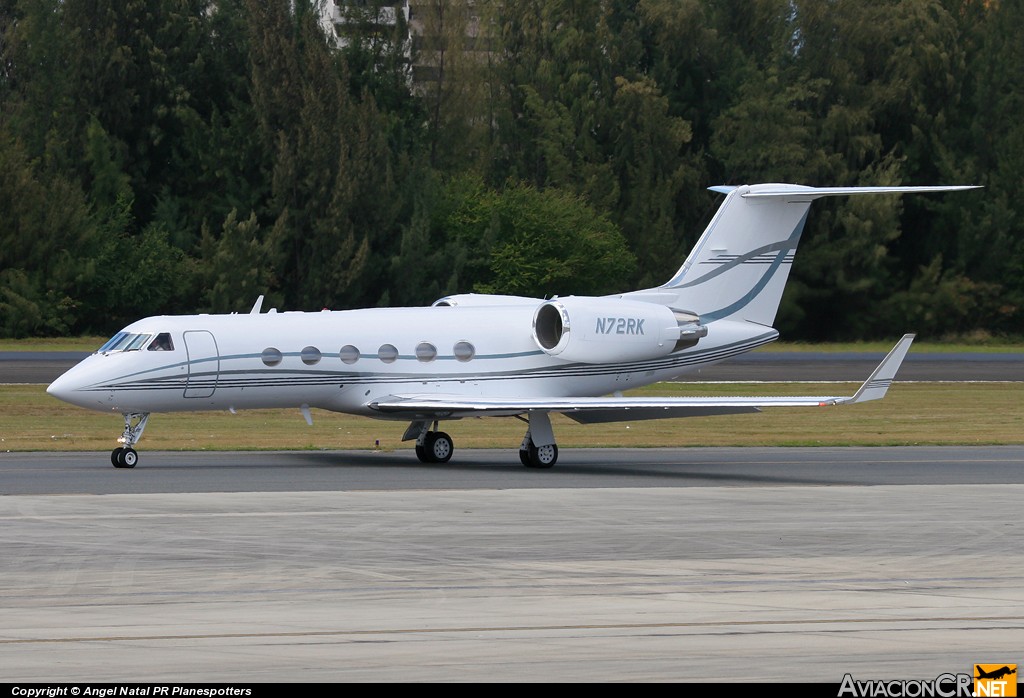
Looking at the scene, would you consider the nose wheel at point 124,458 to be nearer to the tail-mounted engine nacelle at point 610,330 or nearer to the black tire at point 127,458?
the black tire at point 127,458

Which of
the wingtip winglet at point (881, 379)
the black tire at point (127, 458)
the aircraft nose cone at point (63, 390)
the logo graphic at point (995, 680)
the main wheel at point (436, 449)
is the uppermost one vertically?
the logo graphic at point (995, 680)

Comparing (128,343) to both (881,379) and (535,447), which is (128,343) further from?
(881,379)

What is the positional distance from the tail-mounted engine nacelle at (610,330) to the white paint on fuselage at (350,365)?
229mm

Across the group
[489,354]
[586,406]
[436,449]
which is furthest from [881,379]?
[436,449]

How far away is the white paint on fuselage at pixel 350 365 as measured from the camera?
24.4 m

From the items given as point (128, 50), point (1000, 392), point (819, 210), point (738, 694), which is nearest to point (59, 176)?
point (128, 50)

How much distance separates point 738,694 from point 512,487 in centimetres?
1354

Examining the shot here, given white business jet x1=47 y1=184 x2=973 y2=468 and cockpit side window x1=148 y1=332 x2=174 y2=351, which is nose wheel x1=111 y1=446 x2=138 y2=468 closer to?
white business jet x1=47 y1=184 x2=973 y2=468

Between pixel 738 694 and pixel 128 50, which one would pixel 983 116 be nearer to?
pixel 128 50

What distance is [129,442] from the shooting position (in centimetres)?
2431

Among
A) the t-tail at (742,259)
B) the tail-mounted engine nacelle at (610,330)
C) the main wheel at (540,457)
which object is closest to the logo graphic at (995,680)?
the main wheel at (540,457)

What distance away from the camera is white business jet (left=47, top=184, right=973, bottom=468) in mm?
24516

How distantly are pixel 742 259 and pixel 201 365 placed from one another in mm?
10508

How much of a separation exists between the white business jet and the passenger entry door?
0.02 meters
